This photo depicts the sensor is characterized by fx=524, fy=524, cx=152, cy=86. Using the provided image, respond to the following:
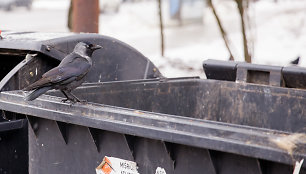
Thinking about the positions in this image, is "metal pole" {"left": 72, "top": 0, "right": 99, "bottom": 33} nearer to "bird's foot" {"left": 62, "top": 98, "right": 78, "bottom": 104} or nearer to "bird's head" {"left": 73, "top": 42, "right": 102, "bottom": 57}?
"bird's head" {"left": 73, "top": 42, "right": 102, "bottom": 57}

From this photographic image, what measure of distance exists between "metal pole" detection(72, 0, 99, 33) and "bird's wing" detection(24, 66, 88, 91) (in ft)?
10.5

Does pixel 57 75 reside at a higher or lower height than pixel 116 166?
higher

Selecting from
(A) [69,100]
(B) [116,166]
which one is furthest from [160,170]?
(A) [69,100]

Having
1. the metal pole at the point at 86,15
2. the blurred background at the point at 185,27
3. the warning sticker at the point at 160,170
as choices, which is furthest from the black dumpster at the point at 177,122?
the blurred background at the point at 185,27

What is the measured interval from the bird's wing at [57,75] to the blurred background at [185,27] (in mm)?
5297

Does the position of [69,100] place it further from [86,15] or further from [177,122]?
[86,15]

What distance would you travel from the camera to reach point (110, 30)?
1903 cm

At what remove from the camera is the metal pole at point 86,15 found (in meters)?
6.16

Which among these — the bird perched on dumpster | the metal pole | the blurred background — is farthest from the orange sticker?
the blurred background

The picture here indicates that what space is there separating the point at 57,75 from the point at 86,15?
3305 mm

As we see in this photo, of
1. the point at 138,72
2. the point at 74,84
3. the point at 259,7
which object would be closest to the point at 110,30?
the point at 259,7

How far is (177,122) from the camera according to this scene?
2361 millimetres

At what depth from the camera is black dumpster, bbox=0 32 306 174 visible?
7.23 feet

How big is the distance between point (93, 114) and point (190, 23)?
2129cm
